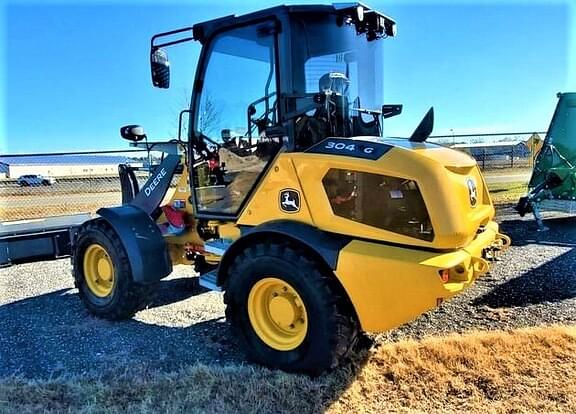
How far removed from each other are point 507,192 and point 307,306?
12.0 meters

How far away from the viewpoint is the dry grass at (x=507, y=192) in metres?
12.0

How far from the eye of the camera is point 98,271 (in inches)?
188

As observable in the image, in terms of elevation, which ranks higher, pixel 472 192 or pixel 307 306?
pixel 472 192

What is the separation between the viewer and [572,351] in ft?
11.5

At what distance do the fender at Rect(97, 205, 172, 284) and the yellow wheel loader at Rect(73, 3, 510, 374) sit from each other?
13 mm

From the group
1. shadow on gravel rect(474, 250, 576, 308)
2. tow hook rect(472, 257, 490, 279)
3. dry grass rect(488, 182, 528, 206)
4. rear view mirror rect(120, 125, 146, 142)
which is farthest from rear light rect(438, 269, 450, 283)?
dry grass rect(488, 182, 528, 206)

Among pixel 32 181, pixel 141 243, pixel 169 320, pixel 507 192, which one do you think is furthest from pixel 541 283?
pixel 32 181

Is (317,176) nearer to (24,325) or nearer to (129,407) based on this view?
(129,407)

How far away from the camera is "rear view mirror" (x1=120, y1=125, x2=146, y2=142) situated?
4.61 m

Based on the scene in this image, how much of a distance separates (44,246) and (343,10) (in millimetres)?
4801

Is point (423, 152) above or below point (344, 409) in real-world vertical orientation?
above

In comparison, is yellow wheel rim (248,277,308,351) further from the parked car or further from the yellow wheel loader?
the parked car

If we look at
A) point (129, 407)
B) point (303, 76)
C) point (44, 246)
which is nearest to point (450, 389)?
point (129, 407)

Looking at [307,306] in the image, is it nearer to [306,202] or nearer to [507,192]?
[306,202]
